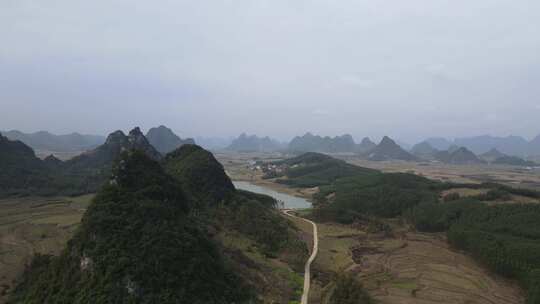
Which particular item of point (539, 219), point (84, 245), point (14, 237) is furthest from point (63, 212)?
point (539, 219)

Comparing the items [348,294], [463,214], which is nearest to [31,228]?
[348,294]

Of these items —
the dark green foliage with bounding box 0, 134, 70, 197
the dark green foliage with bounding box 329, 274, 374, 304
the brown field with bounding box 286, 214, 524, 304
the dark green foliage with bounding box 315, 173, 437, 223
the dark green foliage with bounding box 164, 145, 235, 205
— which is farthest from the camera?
the dark green foliage with bounding box 0, 134, 70, 197

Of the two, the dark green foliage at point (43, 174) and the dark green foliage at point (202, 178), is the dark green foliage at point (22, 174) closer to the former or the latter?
the dark green foliage at point (43, 174)

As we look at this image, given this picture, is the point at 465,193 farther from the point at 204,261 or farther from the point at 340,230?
the point at 204,261

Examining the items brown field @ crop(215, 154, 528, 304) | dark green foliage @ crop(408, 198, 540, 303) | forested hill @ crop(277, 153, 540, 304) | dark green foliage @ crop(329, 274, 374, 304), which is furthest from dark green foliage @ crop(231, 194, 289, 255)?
dark green foliage @ crop(408, 198, 540, 303)

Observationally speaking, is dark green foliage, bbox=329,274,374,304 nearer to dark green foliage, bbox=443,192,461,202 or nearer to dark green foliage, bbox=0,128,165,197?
dark green foliage, bbox=0,128,165,197

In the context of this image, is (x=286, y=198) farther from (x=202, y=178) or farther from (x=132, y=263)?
(x=132, y=263)
